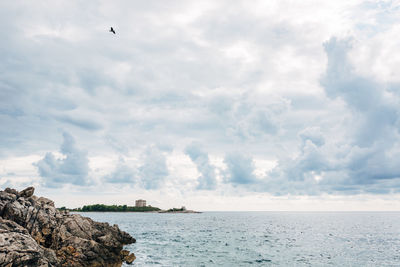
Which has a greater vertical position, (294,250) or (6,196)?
(6,196)

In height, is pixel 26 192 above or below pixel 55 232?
above

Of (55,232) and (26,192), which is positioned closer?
(55,232)

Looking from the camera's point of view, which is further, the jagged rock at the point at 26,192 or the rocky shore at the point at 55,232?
the jagged rock at the point at 26,192

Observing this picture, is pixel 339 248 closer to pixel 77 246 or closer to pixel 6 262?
pixel 77 246

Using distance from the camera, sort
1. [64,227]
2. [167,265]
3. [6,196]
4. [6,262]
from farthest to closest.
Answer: [167,265], [64,227], [6,196], [6,262]

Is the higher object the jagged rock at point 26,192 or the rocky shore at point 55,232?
the jagged rock at point 26,192

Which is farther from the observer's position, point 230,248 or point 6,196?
point 230,248

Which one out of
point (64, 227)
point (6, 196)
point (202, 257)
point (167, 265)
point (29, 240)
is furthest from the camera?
point (202, 257)

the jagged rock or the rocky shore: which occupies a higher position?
the jagged rock

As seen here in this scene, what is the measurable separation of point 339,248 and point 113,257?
5059 cm

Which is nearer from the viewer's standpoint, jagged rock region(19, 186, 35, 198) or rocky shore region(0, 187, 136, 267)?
rocky shore region(0, 187, 136, 267)

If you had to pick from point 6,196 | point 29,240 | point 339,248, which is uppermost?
point 6,196

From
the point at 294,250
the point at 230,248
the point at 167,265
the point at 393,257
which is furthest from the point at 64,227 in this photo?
the point at 393,257

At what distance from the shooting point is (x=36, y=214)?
Answer: 35.7 m
